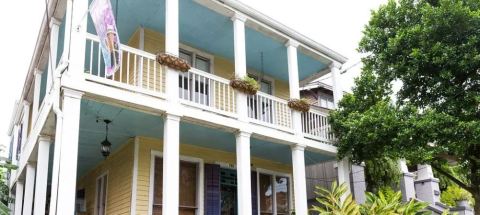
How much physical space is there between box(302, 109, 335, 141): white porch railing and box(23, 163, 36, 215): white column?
279 inches

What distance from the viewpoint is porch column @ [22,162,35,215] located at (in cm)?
1095

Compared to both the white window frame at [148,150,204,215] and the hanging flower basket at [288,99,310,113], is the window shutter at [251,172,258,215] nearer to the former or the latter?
the white window frame at [148,150,204,215]

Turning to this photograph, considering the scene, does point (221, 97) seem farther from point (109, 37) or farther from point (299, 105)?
point (109, 37)

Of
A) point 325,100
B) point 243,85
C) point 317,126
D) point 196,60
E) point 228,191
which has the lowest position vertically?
point 228,191

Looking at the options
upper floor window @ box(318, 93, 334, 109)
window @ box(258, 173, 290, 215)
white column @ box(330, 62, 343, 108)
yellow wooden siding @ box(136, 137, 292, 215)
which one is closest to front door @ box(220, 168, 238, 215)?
yellow wooden siding @ box(136, 137, 292, 215)

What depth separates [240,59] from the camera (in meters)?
10.1

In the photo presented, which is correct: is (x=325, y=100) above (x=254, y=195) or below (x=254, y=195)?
above

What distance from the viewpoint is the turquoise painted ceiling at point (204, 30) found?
400 inches

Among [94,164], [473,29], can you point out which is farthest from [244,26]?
[94,164]

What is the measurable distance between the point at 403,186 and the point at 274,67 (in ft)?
22.7

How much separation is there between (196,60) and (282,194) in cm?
505

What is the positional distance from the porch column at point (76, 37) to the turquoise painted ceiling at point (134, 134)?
954 mm

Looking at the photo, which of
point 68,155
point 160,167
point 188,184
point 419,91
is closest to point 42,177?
point 68,155

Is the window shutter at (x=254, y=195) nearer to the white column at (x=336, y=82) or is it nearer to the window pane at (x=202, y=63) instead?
the white column at (x=336, y=82)
